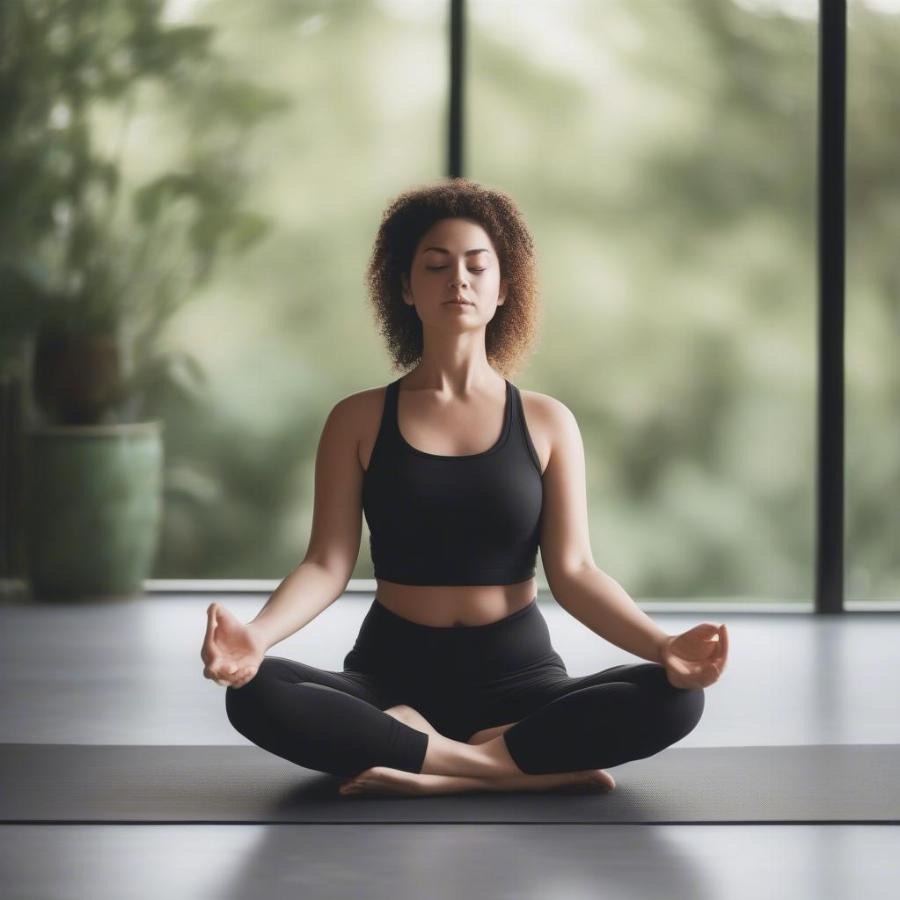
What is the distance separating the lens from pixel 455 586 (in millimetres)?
2334

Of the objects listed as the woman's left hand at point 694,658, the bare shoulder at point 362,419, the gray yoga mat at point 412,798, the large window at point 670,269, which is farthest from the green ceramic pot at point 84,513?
the woman's left hand at point 694,658

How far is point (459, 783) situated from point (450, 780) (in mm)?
15

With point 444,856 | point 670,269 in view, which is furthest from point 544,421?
point 670,269

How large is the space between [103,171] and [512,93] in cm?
130

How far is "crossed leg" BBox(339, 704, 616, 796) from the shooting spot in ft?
7.22

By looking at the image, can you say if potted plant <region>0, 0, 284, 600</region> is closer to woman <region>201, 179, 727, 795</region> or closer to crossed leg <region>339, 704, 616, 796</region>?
woman <region>201, 179, 727, 795</region>

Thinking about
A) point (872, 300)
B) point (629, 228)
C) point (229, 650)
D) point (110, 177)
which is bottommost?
point (229, 650)

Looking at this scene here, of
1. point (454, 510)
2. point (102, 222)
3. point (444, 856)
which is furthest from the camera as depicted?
point (102, 222)

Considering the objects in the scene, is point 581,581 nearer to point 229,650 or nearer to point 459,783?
point 459,783

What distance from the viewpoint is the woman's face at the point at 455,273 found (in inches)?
93.3

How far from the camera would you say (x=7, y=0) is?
4789 mm

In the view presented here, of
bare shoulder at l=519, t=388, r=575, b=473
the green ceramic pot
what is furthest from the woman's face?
the green ceramic pot

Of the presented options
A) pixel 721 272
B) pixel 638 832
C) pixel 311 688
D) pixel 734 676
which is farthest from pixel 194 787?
pixel 721 272

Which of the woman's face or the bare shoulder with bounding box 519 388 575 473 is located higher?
the woman's face
